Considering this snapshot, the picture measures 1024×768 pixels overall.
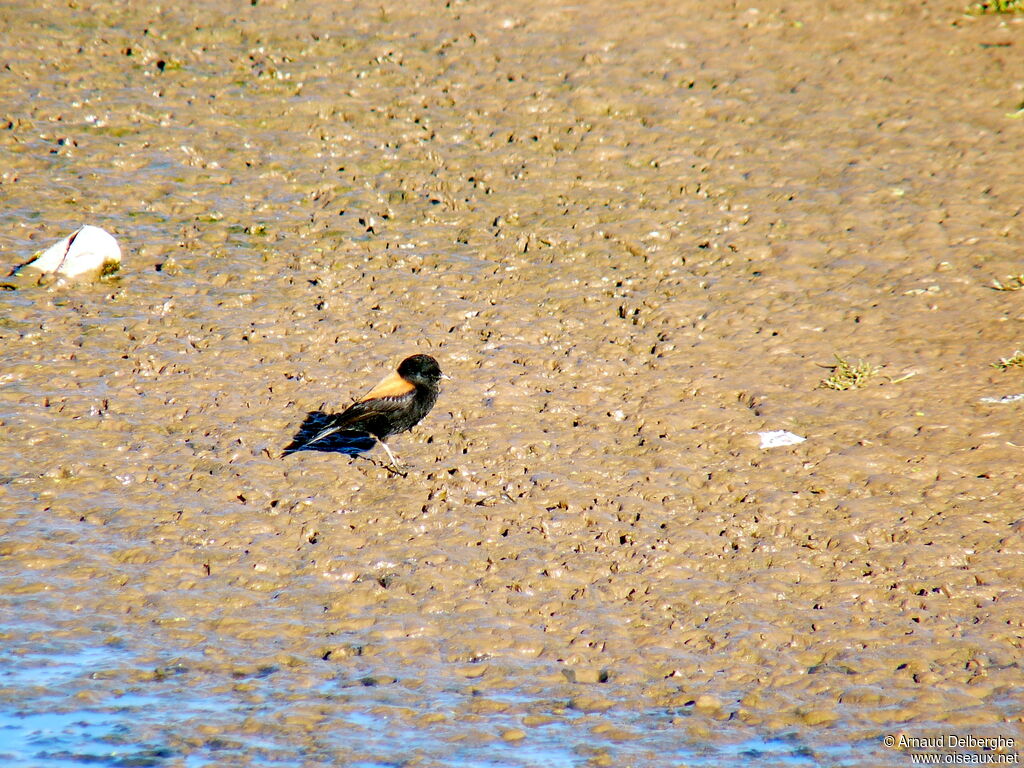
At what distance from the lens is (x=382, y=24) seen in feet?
40.6

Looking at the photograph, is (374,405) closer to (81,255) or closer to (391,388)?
(391,388)

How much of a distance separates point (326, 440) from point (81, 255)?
2.65m

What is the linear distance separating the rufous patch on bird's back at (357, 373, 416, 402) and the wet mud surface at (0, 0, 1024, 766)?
0.45m

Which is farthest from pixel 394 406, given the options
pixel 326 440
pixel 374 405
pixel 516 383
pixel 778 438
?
pixel 778 438

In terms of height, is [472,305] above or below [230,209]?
below

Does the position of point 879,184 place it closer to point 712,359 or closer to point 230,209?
point 712,359

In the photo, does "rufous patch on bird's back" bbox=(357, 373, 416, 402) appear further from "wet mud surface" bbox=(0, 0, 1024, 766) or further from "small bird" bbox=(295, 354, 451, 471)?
"wet mud surface" bbox=(0, 0, 1024, 766)

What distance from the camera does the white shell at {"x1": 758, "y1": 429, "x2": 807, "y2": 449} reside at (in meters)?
7.21

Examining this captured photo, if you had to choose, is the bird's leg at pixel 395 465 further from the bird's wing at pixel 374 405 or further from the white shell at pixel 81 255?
the white shell at pixel 81 255

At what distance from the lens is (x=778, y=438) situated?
7.26 metres

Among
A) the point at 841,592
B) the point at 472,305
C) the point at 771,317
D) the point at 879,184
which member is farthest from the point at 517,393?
the point at 879,184

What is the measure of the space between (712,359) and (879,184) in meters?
3.01

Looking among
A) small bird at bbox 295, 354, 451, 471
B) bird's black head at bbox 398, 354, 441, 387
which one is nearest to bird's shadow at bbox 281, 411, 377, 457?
small bird at bbox 295, 354, 451, 471

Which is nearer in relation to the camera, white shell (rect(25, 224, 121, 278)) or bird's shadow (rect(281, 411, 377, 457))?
bird's shadow (rect(281, 411, 377, 457))
